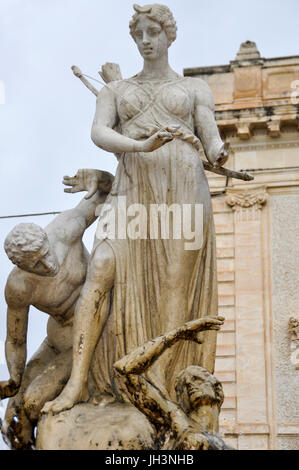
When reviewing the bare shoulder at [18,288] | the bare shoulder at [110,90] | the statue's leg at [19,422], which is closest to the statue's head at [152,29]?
the bare shoulder at [110,90]

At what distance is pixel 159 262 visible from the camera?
7328mm

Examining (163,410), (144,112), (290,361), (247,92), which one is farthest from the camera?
(247,92)

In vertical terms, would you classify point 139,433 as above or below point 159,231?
below

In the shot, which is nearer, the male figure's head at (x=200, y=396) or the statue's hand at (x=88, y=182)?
the male figure's head at (x=200, y=396)

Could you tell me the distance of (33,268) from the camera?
7164 millimetres

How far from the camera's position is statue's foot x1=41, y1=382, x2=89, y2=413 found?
22.3 ft

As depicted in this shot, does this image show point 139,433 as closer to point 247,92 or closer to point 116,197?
point 116,197

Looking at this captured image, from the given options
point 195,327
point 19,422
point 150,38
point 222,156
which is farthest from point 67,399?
point 150,38

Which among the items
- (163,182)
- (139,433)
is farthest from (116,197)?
(139,433)

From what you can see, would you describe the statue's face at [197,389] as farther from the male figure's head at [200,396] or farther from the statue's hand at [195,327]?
the statue's hand at [195,327]

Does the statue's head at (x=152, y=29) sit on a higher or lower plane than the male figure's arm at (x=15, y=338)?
higher

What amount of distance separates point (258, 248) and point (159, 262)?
14.2 meters

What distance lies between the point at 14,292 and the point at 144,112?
150 centimetres

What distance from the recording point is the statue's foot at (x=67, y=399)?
268 inches
